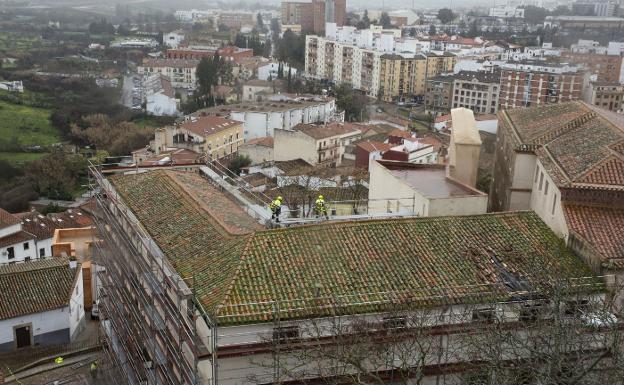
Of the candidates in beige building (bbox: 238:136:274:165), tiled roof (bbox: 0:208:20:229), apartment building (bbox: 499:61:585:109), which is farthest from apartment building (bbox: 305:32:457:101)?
tiled roof (bbox: 0:208:20:229)

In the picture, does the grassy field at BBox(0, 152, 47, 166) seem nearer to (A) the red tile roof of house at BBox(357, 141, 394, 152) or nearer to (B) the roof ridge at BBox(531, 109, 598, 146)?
(A) the red tile roof of house at BBox(357, 141, 394, 152)

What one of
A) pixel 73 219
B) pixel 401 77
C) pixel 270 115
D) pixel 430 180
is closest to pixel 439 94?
pixel 401 77

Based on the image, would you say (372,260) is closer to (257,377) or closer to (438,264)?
(438,264)

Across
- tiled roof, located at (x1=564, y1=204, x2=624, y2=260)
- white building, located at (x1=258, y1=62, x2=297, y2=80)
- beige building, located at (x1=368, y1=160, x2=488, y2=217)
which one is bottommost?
white building, located at (x1=258, y1=62, x2=297, y2=80)

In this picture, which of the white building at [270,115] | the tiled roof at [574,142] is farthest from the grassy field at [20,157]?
the tiled roof at [574,142]

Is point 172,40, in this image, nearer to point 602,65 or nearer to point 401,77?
point 401,77

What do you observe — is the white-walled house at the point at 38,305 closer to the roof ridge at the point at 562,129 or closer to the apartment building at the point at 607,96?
the roof ridge at the point at 562,129

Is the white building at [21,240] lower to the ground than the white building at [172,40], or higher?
higher

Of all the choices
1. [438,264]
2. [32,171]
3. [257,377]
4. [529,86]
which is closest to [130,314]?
[257,377]

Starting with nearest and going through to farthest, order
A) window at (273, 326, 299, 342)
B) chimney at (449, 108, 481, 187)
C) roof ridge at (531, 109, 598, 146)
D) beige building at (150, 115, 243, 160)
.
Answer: window at (273, 326, 299, 342) → roof ridge at (531, 109, 598, 146) → chimney at (449, 108, 481, 187) → beige building at (150, 115, 243, 160)
